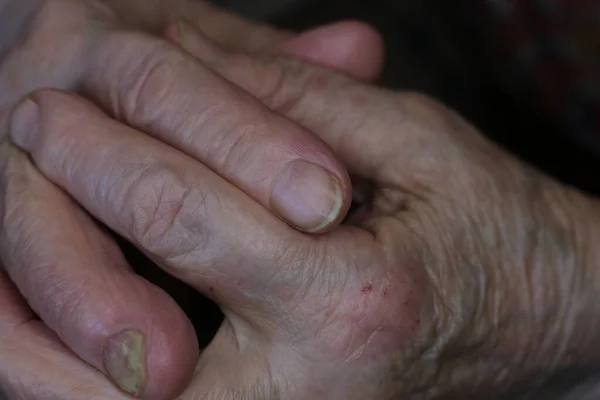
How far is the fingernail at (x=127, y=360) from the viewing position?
23.5 inches

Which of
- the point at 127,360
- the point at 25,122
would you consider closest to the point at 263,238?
the point at 127,360

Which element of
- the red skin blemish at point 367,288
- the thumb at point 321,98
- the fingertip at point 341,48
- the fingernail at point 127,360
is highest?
the fingertip at point 341,48

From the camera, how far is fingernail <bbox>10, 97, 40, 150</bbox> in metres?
0.74

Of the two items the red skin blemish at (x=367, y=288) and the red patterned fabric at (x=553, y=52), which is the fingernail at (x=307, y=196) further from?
the red patterned fabric at (x=553, y=52)

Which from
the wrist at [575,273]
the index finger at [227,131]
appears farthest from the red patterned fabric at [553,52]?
the index finger at [227,131]

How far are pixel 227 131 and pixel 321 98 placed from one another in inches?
6.2

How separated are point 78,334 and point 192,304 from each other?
0.19m

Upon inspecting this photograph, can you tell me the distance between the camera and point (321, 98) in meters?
0.77

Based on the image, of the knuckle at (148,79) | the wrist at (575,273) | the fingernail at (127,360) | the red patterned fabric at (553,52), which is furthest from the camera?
the red patterned fabric at (553,52)

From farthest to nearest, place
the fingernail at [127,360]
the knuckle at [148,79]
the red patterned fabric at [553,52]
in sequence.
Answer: the red patterned fabric at [553,52]
the knuckle at [148,79]
the fingernail at [127,360]

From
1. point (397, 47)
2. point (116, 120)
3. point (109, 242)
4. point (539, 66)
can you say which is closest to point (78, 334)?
point (109, 242)

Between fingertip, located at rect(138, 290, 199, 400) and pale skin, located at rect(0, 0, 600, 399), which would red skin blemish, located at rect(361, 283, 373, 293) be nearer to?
pale skin, located at rect(0, 0, 600, 399)

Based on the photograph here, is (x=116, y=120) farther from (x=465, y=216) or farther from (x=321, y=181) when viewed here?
(x=465, y=216)

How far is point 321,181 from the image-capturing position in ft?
2.04
